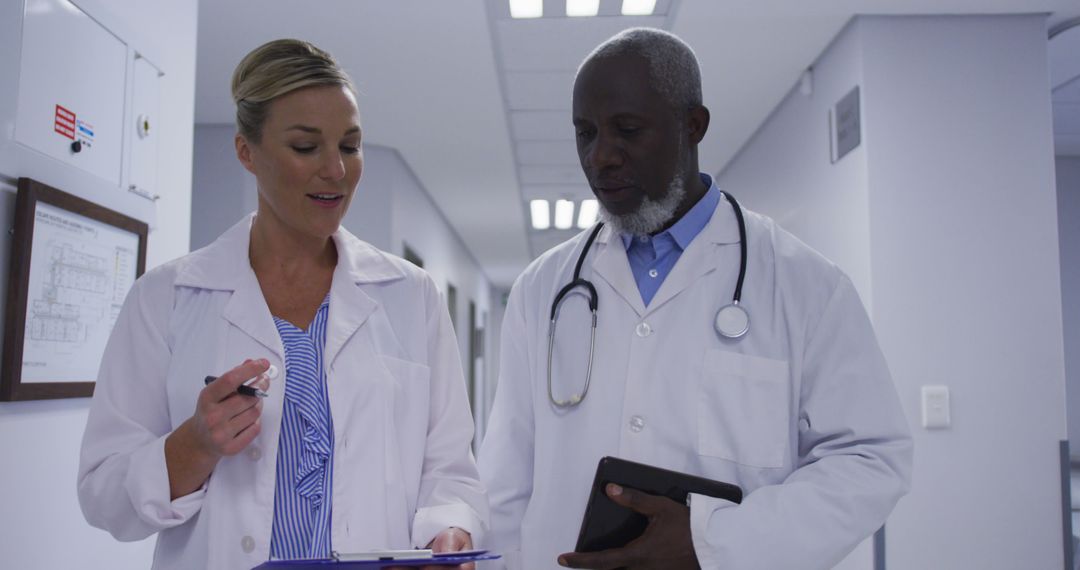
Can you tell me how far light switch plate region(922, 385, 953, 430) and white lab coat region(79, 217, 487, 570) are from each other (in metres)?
2.02

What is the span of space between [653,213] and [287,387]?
633 mm

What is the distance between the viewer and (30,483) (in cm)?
166

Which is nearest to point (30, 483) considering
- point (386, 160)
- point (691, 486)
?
point (691, 486)

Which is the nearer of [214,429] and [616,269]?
[214,429]

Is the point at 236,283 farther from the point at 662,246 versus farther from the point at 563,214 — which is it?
the point at 563,214

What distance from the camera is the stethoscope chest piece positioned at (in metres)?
1.29

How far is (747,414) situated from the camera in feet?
4.20

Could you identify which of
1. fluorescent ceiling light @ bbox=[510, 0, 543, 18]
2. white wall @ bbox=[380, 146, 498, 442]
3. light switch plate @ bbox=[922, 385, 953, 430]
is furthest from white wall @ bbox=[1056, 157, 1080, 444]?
white wall @ bbox=[380, 146, 498, 442]

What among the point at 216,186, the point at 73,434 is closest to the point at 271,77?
the point at 73,434

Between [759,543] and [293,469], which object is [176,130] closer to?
[293,469]

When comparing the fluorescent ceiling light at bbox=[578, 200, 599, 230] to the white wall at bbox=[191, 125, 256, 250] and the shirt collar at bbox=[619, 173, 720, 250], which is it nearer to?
the white wall at bbox=[191, 125, 256, 250]

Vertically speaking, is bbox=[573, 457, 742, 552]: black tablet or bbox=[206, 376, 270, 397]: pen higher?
bbox=[206, 376, 270, 397]: pen

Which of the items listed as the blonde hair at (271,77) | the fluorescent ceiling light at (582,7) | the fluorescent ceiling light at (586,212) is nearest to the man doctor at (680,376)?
the blonde hair at (271,77)

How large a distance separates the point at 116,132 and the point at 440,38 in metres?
1.54
